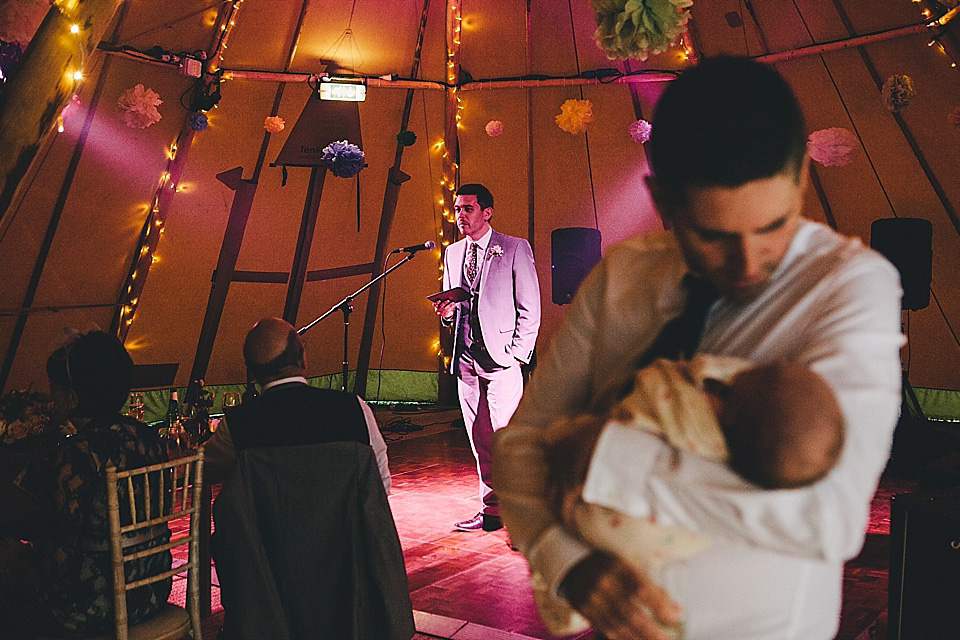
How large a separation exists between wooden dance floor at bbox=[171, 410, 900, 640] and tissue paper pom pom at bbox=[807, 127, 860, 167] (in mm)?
2264

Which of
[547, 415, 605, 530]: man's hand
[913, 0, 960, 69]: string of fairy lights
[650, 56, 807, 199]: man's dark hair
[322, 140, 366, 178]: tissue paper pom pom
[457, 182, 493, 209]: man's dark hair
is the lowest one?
[547, 415, 605, 530]: man's hand

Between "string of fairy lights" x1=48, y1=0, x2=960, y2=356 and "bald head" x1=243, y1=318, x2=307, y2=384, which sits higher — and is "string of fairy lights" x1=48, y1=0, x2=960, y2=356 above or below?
above

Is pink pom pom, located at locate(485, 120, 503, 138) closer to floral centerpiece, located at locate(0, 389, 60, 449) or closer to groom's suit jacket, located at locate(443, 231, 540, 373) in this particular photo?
groom's suit jacket, located at locate(443, 231, 540, 373)

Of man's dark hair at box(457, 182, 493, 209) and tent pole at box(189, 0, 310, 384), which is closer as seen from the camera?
man's dark hair at box(457, 182, 493, 209)

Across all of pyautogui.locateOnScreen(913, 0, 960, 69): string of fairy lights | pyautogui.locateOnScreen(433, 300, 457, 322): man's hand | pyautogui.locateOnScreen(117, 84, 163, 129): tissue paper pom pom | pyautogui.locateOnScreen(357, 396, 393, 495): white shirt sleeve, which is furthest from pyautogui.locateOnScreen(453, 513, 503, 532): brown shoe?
pyautogui.locateOnScreen(913, 0, 960, 69): string of fairy lights

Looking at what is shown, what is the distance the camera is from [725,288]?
0.80 metres

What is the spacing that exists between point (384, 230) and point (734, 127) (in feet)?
23.5

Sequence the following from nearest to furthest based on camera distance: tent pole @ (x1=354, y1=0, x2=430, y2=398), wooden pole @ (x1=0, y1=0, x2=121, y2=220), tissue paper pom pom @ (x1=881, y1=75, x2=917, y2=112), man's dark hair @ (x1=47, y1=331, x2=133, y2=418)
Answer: man's dark hair @ (x1=47, y1=331, x2=133, y2=418)
wooden pole @ (x1=0, y1=0, x2=121, y2=220)
tissue paper pom pom @ (x1=881, y1=75, x2=917, y2=112)
tent pole @ (x1=354, y1=0, x2=430, y2=398)

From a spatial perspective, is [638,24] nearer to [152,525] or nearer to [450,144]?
[152,525]

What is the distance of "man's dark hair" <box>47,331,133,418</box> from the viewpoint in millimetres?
2293

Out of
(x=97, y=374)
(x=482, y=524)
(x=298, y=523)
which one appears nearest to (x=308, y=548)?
(x=298, y=523)

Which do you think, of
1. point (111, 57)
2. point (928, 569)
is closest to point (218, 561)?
point (928, 569)

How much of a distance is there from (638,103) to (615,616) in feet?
22.2

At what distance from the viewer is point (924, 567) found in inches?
95.4
